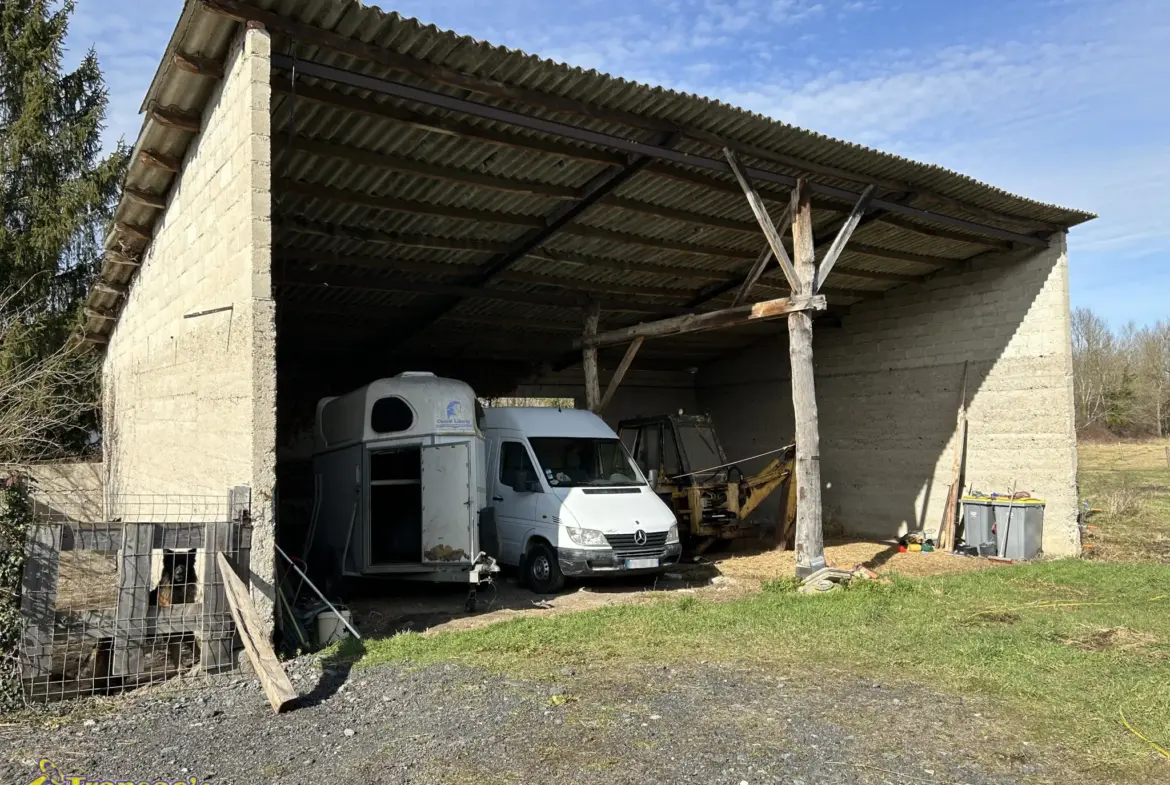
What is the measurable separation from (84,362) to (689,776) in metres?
14.7

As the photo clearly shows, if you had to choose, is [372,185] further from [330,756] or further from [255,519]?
[330,756]

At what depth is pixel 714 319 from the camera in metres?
11.5

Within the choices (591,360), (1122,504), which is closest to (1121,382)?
(1122,504)

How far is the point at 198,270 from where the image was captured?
25.4 feet

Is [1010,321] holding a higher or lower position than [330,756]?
higher

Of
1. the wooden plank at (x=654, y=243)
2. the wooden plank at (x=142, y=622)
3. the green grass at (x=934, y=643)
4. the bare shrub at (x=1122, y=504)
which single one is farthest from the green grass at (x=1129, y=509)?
the wooden plank at (x=142, y=622)

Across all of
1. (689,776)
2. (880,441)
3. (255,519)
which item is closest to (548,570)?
(255,519)

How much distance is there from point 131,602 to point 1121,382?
49.9 m

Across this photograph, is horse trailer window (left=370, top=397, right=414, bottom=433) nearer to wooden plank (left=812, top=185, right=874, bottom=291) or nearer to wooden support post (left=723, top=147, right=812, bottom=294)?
wooden support post (left=723, top=147, right=812, bottom=294)

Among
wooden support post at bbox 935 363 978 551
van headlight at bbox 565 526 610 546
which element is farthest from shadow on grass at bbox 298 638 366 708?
wooden support post at bbox 935 363 978 551

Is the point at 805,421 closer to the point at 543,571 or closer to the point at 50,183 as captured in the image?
the point at 543,571

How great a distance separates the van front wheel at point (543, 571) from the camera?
31.0 ft

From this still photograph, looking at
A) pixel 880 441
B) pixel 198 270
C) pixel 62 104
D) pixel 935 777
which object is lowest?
pixel 935 777

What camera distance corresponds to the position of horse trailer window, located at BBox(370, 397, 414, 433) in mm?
9148
